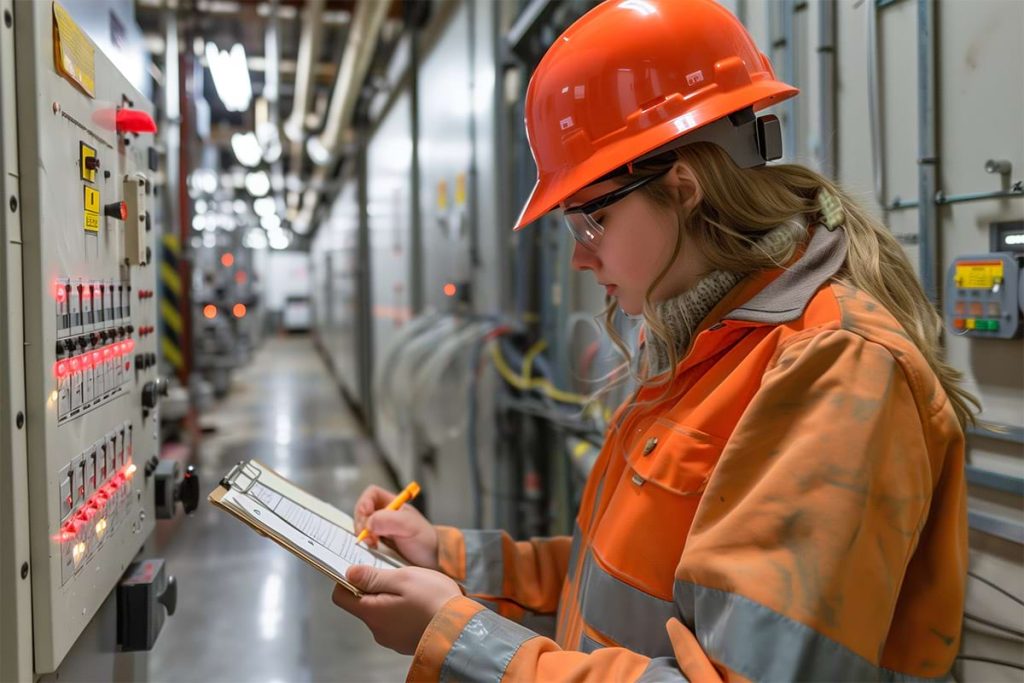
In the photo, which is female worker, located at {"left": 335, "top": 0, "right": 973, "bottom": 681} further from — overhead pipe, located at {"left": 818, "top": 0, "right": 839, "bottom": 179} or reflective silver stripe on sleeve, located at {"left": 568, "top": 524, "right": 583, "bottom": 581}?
overhead pipe, located at {"left": 818, "top": 0, "right": 839, "bottom": 179}

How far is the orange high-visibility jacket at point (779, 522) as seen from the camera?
0.69 metres

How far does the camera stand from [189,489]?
5.05ft

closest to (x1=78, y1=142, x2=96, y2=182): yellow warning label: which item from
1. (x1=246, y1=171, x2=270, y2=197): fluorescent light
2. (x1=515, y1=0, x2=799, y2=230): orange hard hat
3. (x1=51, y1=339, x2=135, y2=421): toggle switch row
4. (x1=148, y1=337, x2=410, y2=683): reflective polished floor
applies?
(x1=51, y1=339, x2=135, y2=421): toggle switch row

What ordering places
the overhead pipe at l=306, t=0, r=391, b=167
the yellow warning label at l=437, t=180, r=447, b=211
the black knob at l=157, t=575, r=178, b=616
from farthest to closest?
the overhead pipe at l=306, t=0, r=391, b=167 < the yellow warning label at l=437, t=180, r=447, b=211 < the black knob at l=157, t=575, r=178, b=616

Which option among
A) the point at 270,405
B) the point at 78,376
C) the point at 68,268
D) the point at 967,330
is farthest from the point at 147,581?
the point at 270,405

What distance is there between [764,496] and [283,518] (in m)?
0.69

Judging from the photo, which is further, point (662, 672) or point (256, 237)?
point (256, 237)

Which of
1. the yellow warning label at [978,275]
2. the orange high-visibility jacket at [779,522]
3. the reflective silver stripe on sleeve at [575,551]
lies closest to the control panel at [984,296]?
the yellow warning label at [978,275]

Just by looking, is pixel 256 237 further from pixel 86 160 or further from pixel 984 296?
pixel 984 296

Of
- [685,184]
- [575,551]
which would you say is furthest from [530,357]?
[685,184]

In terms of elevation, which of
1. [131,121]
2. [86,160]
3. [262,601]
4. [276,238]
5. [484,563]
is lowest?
[262,601]

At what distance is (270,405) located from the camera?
29.9ft

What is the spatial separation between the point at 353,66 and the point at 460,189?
2.37 m

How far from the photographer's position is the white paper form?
104 cm
